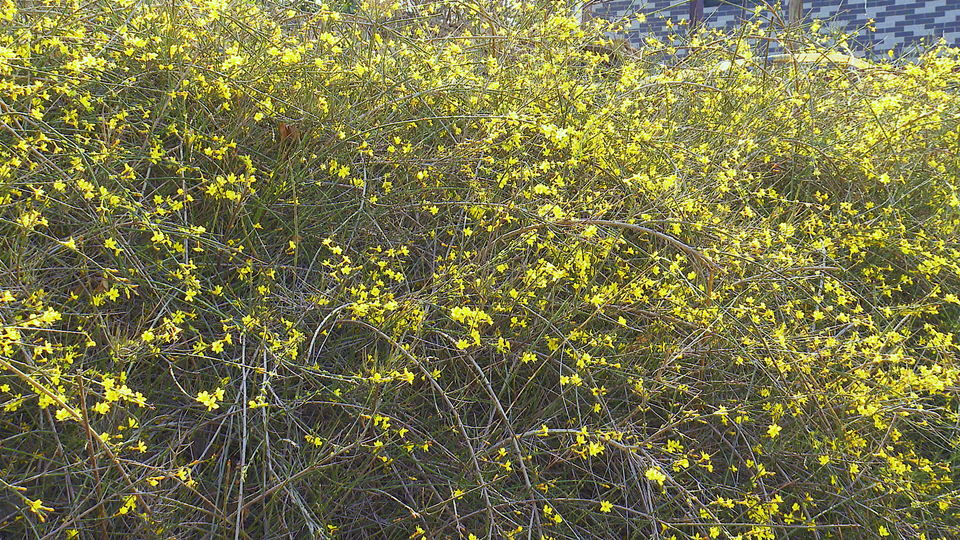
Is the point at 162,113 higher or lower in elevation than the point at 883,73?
higher

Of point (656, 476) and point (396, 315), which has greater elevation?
point (396, 315)

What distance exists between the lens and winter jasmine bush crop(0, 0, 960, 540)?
5.85 feet

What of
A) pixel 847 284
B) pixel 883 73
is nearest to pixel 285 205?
pixel 847 284

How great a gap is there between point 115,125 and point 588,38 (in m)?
1.93

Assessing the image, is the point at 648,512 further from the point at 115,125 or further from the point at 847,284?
the point at 115,125

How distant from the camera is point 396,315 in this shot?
200cm

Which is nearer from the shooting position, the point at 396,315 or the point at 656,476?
the point at 656,476

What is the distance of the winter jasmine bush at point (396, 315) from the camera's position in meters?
1.78

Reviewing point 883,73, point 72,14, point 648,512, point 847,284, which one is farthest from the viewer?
point 883,73

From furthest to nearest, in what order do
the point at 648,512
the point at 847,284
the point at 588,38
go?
1. the point at 588,38
2. the point at 847,284
3. the point at 648,512

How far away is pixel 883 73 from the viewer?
3.65m

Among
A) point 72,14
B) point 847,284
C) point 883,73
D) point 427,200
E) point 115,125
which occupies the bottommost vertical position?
point 847,284

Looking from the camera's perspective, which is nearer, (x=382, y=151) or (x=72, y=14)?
(x=72, y=14)

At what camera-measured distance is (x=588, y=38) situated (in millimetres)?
3305
